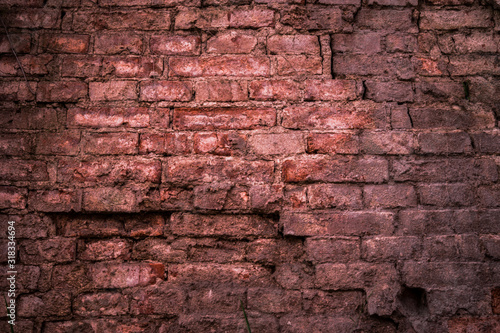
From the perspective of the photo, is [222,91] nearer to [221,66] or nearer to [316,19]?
[221,66]

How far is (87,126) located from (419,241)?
55.8 inches

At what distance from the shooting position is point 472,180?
1200 millimetres

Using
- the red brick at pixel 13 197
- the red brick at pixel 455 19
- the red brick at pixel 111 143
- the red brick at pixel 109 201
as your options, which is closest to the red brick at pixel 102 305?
the red brick at pixel 109 201

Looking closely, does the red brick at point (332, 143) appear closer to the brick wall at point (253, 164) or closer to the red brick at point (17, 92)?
the brick wall at point (253, 164)

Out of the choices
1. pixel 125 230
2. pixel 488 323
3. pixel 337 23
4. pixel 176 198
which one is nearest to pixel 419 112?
pixel 337 23

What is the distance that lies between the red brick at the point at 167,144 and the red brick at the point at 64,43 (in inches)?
19.5

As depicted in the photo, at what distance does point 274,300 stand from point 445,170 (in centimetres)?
86

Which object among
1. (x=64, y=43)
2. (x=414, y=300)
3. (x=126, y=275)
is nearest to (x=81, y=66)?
(x=64, y=43)

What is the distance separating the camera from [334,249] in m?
1.17

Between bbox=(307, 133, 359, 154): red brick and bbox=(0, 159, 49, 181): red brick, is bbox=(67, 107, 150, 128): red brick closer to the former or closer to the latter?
bbox=(0, 159, 49, 181): red brick

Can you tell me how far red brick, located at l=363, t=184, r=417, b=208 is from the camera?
1191mm

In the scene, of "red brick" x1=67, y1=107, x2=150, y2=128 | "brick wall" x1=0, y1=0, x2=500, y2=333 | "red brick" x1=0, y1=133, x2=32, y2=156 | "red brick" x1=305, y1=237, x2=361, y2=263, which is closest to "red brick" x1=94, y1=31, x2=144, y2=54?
"brick wall" x1=0, y1=0, x2=500, y2=333

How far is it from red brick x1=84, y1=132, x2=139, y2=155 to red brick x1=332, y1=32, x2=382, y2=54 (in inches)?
36.9

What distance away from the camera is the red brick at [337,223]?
1180mm
